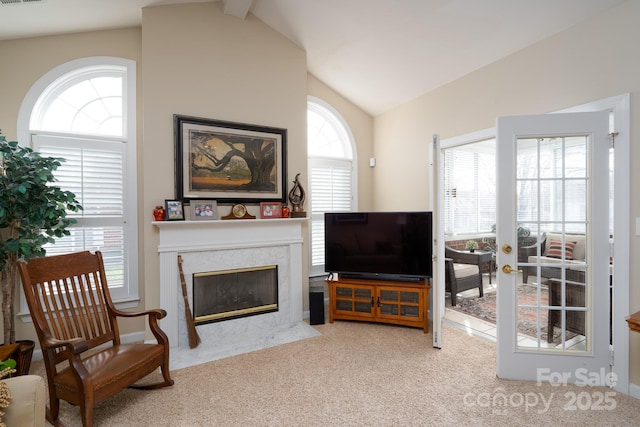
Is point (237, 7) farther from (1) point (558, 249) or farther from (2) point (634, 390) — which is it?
(2) point (634, 390)

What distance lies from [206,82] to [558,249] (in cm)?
366

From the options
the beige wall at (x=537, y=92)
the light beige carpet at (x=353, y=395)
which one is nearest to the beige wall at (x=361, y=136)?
the beige wall at (x=537, y=92)

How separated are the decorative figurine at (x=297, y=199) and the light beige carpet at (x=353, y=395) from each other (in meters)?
1.51

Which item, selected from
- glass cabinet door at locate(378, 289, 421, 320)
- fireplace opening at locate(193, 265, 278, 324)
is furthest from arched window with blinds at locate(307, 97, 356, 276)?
glass cabinet door at locate(378, 289, 421, 320)

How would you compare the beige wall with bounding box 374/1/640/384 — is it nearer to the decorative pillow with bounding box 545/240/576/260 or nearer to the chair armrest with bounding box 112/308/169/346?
the decorative pillow with bounding box 545/240/576/260

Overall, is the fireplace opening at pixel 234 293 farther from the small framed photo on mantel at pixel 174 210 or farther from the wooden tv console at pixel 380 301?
the wooden tv console at pixel 380 301

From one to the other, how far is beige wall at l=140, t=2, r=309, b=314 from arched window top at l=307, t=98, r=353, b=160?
1.70 feet

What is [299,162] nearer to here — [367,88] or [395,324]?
[367,88]

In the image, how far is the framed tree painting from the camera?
306 cm

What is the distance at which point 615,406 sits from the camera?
6.73 feet

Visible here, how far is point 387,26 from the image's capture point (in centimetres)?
292

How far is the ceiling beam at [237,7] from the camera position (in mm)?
3066

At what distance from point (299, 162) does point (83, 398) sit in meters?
2.85

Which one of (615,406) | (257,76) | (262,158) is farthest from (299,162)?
(615,406)
